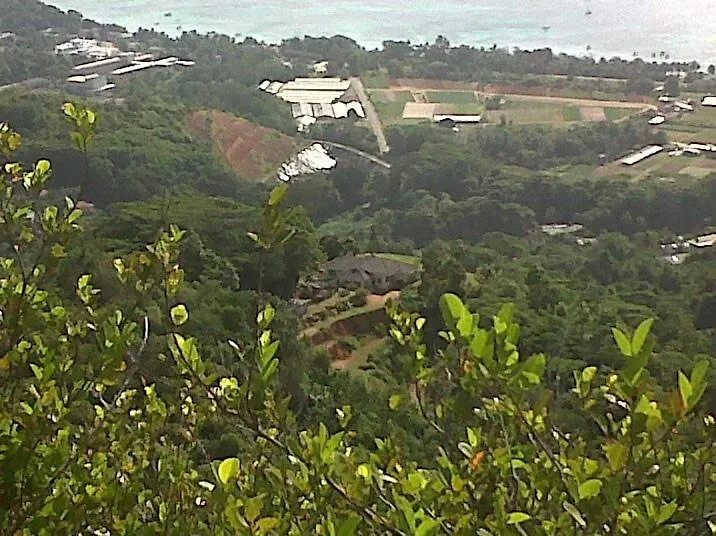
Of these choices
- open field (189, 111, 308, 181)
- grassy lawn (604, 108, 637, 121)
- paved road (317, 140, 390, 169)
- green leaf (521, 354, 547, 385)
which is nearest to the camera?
green leaf (521, 354, 547, 385)

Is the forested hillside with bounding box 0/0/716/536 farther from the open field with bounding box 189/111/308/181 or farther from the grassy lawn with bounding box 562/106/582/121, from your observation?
the grassy lawn with bounding box 562/106/582/121

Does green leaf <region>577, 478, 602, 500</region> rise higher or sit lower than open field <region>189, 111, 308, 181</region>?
higher

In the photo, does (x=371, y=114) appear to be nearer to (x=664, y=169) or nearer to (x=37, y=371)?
(x=664, y=169)

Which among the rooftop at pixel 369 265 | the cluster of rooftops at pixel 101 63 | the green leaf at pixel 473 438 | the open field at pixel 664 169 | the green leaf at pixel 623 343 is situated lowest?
the rooftop at pixel 369 265

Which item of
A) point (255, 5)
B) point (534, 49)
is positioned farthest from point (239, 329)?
point (255, 5)

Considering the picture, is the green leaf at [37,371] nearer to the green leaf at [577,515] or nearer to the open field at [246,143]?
the green leaf at [577,515]

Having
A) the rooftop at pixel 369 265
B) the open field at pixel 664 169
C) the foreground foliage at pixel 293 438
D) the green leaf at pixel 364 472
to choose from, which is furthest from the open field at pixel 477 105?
the green leaf at pixel 364 472

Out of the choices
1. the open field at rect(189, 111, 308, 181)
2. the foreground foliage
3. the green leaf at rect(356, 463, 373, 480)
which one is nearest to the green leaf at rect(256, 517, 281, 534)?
the foreground foliage
